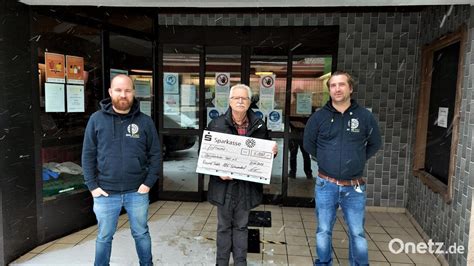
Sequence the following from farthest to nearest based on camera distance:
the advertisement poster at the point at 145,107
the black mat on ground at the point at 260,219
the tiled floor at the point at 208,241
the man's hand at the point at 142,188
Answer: the advertisement poster at the point at 145,107 < the black mat on ground at the point at 260,219 < the tiled floor at the point at 208,241 < the man's hand at the point at 142,188

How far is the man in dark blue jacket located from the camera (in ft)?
8.53

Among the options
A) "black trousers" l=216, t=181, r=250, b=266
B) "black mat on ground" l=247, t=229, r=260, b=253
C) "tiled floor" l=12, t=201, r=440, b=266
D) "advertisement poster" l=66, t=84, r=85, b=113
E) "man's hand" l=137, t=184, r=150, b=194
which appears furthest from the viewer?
"advertisement poster" l=66, t=84, r=85, b=113

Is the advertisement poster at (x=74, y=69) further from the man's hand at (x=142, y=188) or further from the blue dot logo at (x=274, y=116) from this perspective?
the blue dot logo at (x=274, y=116)

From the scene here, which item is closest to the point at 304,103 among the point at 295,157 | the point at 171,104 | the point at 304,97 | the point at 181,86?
the point at 304,97

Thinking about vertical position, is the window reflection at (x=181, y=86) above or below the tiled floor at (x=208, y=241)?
above

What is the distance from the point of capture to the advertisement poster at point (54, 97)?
3320 millimetres

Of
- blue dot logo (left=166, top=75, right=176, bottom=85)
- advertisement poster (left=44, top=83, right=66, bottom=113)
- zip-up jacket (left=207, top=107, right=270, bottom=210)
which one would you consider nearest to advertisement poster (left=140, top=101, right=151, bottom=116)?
blue dot logo (left=166, top=75, right=176, bottom=85)

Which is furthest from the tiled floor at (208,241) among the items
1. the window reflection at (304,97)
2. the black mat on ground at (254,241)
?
the window reflection at (304,97)

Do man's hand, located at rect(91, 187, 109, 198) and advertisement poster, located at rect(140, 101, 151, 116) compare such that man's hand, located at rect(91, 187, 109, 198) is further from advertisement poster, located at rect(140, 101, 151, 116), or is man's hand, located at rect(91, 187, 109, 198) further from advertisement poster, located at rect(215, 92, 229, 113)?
advertisement poster, located at rect(215, 92, 229, 113)

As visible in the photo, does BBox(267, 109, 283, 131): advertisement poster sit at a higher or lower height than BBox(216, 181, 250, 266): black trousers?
higher

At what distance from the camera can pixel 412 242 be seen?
142 inches

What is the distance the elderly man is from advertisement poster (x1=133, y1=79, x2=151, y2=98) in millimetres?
2207

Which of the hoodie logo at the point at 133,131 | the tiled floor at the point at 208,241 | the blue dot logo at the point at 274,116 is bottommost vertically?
the tiled floor at the point at 208,241

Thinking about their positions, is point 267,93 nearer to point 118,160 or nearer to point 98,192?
point 118,160
